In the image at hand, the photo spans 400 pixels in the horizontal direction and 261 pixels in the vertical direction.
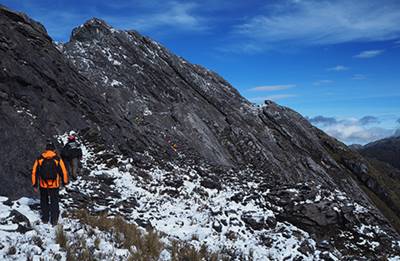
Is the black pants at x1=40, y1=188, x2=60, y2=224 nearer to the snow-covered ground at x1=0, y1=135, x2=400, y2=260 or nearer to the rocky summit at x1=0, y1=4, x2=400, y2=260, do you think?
the snow-covered ground at x1=0, y1=135, x2=400, y2=260

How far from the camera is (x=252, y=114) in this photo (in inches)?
1902

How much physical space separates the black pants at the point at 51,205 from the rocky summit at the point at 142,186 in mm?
544

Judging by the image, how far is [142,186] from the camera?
17.5 m

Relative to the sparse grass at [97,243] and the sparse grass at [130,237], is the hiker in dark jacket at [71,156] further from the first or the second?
the sparse grass at [97,243]

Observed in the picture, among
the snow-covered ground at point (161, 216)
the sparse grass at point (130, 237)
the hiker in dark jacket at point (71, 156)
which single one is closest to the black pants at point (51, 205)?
the snow-covered ground at point (161, 216)

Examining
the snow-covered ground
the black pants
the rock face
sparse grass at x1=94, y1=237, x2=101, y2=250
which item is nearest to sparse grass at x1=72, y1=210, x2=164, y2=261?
the snow-covered ground

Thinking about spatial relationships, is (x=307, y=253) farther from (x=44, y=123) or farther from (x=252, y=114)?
(x=252, y=114)

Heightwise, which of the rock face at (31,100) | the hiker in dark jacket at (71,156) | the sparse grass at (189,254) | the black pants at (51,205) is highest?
the rock face at (31,100)

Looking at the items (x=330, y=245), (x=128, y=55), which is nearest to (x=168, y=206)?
(x=330, y=245)

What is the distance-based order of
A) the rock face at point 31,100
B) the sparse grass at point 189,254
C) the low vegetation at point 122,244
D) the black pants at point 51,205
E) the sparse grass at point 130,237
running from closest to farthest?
the low vegetation at point 122,244, the sparse grass at point 130,237, the sparse grass at point 189,254, the black pants at point 51,205, the rock face at point 31,100

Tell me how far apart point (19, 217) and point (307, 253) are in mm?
9939

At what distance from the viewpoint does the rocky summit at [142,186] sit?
10703mm

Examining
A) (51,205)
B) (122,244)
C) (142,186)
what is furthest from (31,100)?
(122,244)

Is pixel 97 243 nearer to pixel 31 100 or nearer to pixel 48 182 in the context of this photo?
pixel 48 182
